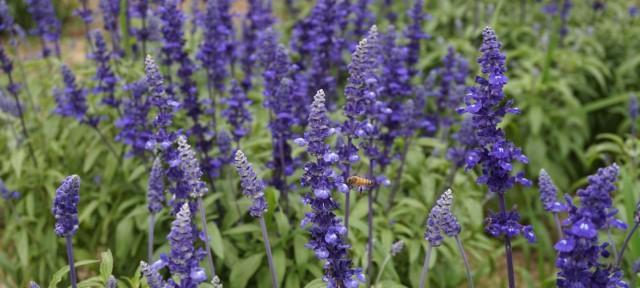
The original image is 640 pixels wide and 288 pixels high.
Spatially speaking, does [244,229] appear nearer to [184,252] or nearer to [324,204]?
[324,204]

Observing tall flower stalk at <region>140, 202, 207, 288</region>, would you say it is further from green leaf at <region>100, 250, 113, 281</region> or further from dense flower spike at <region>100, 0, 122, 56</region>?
dense flower spike at <region>100, 0, 122, 56</region>

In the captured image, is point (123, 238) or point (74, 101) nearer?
point (123, 238)

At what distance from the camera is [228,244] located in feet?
18.0

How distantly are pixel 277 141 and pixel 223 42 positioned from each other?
3.69 feet

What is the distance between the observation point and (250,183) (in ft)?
11.7

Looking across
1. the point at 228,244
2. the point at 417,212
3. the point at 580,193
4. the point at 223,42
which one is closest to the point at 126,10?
the point at 223,42

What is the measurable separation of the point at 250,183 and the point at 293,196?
7.12ft

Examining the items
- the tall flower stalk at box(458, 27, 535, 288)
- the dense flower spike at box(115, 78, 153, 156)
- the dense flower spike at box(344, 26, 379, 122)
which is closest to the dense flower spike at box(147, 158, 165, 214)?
the dense flower spike at box(115, 78, 153, 156)

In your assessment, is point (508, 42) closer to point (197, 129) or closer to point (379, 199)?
point (379, 199)

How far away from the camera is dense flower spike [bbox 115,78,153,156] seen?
5312 mm

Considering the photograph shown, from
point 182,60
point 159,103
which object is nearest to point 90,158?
point 182,60

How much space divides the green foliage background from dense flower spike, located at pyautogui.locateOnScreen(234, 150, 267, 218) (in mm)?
867

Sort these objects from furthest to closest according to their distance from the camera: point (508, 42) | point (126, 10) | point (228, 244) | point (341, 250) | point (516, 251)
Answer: point (508, 42) < point (516, 251) < point (126, 10) < point (228, 244) < point (341, 250)

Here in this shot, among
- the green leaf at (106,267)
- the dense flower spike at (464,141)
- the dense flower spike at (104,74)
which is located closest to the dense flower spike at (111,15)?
the dense flower spike at (104,74)
